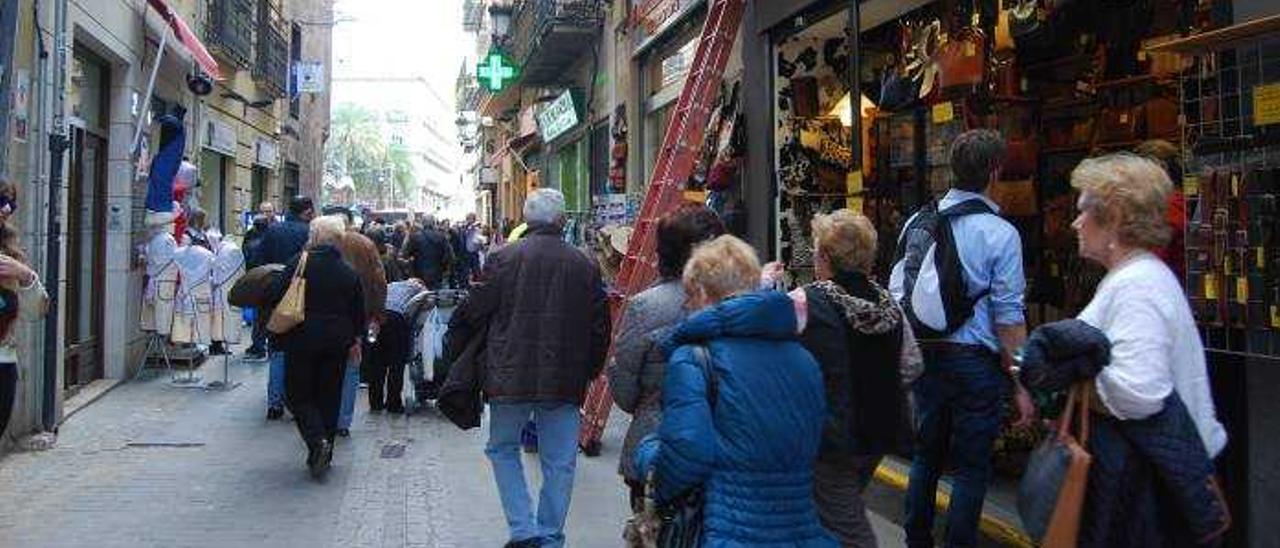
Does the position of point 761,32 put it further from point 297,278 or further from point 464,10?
point 464,10

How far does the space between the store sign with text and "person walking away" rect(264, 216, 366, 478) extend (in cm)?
1034

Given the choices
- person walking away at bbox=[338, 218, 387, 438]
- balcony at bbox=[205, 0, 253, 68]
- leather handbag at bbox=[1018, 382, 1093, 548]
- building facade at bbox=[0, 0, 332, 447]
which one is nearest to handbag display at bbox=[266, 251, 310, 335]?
person walking away at bbox=[338, 218, 387, 438]

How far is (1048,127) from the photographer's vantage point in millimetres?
7355

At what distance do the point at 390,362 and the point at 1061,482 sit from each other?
7.77 meters

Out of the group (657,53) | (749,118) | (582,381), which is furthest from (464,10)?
(582,381)

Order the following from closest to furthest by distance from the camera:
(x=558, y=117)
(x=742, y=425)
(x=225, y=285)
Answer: (x=742, y=425)
(x=225, y=285)
(x=558, y=117)

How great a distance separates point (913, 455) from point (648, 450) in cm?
176

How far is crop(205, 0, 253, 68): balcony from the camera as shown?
48.3ft

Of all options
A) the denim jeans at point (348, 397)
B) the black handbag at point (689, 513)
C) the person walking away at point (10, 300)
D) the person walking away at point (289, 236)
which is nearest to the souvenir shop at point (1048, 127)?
the black handbag at point (689, 513)

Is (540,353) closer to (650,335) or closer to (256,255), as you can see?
(650,335)

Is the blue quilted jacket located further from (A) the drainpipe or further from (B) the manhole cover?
(A) the drainpipe

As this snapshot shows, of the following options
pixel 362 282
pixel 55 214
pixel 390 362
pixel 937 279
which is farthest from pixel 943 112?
pixel 55 214

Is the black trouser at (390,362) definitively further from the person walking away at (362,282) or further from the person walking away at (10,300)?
the person walking away at (10,300)

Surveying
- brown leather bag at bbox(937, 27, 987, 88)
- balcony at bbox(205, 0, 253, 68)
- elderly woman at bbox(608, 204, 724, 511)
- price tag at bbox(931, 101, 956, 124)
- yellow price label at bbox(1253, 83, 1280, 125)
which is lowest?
elderly woman at bbox(608, 204, 724, 511)
